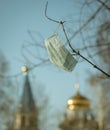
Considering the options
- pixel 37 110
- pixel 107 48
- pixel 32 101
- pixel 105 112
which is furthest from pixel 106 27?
pixel 32 101

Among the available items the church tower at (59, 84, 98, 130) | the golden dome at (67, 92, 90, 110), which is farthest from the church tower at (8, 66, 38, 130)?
the golden dome at (67, 92, 90, 110)

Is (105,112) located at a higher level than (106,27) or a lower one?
higher

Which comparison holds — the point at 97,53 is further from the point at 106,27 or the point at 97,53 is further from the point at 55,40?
the point at 55,40

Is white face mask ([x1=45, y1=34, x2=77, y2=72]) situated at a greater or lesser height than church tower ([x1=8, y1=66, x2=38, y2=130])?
lesser

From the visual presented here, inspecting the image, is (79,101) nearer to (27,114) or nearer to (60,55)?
(27,114)

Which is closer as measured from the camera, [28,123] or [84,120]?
[28,123]

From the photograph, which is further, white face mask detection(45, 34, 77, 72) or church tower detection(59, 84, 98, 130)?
church tower detection(59, 84, 98, 130)

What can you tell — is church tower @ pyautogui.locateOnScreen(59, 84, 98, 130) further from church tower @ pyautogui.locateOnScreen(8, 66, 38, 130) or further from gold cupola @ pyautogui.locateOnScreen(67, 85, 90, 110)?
church tower @ pyautogui.locateOnScreen(8, 66, 38, 130)

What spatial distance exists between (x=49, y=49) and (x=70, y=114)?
38.1m

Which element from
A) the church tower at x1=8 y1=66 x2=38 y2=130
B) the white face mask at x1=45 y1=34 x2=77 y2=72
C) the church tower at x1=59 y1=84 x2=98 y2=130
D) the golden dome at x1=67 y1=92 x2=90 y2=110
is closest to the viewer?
the white face mask at x1=45 y1=34 x2=77 y2=72

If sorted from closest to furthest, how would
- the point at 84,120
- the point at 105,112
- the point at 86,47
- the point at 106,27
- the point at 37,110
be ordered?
the point at 86,47
the point at 106,27
the point at 105,112
the point at 37,110
the point at 84,120

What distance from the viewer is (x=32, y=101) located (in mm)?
36750

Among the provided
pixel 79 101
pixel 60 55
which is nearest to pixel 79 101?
pixel 79 101

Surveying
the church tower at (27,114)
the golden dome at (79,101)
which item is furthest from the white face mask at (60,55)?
the golden dome at (79,101)
